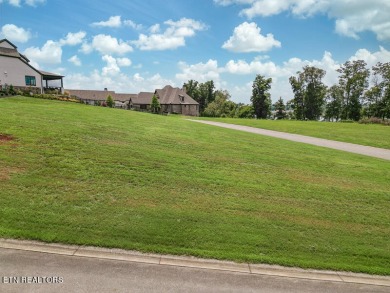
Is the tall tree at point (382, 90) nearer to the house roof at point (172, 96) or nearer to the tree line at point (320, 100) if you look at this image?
the tree line at point (320, 100)

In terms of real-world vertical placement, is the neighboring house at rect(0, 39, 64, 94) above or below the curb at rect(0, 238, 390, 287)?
above

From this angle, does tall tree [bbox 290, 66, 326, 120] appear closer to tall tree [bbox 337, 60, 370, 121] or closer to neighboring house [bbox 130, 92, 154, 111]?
tall tree [bbox 337, 60, 370, 121]

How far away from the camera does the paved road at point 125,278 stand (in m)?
5.41

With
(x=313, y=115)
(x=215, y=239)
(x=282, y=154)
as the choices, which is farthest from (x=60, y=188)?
(x=313, y=115)

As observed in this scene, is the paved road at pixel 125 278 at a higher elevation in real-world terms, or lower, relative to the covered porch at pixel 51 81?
lower

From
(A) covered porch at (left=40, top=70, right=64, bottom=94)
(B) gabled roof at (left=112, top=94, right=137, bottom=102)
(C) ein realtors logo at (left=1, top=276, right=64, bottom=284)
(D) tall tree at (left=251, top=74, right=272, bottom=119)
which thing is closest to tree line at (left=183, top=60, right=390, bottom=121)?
(D) tall tree at (left=251, top=74, right=272, bottom=119)

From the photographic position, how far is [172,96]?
8362cm

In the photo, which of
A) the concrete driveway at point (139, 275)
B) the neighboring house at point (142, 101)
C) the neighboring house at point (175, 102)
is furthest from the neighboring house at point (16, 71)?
the neighboring house at point (142, 101)

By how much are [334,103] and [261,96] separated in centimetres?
2108

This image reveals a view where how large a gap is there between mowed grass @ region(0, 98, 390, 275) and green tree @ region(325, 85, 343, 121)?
76.3 meters

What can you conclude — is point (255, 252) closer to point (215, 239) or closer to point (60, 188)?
point (215, 239)

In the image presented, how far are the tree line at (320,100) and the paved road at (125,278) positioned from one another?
253 feet

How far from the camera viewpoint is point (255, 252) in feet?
23.4

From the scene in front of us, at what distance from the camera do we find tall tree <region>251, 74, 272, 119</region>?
8950 centimetres
